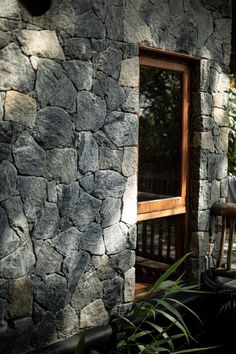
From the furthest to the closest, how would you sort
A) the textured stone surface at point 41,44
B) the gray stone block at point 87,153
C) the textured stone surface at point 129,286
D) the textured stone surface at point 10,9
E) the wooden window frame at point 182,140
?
the wooden window frame at point 182,140, the textured stone surface at point 129,286, the gray stone block at point 87,153, the textured stone surface at point 41,44, the textured stone surface at point 10,9

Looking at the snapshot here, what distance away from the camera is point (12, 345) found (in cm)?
250

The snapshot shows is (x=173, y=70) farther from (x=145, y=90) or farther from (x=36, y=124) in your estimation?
(x=36, y=124)

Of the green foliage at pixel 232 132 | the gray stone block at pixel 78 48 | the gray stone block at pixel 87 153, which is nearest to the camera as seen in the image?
the gray stone block at pixel 78 48

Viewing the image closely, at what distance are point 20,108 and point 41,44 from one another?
371mm

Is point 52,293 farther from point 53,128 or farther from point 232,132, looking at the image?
point 232,132

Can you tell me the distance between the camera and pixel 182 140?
3.67 metres

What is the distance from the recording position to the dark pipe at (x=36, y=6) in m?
2.44

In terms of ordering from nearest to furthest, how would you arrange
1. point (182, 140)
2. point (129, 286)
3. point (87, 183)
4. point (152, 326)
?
point (87, 183)
point (152, 326)
point (129, 286)
point (182, 140)

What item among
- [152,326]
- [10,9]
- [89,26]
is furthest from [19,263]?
[89,26]

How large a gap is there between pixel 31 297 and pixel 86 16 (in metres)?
1.60

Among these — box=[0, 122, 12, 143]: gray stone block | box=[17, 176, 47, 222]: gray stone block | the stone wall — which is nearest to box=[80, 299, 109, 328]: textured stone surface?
the stone wall

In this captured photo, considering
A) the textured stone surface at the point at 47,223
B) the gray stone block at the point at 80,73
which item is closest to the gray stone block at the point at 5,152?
the textured stone surface at the point at 47,223

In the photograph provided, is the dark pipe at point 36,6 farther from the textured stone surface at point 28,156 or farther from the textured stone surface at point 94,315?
the textured stone surface at point 94,315

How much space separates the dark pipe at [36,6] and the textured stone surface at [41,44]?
0.32ft
